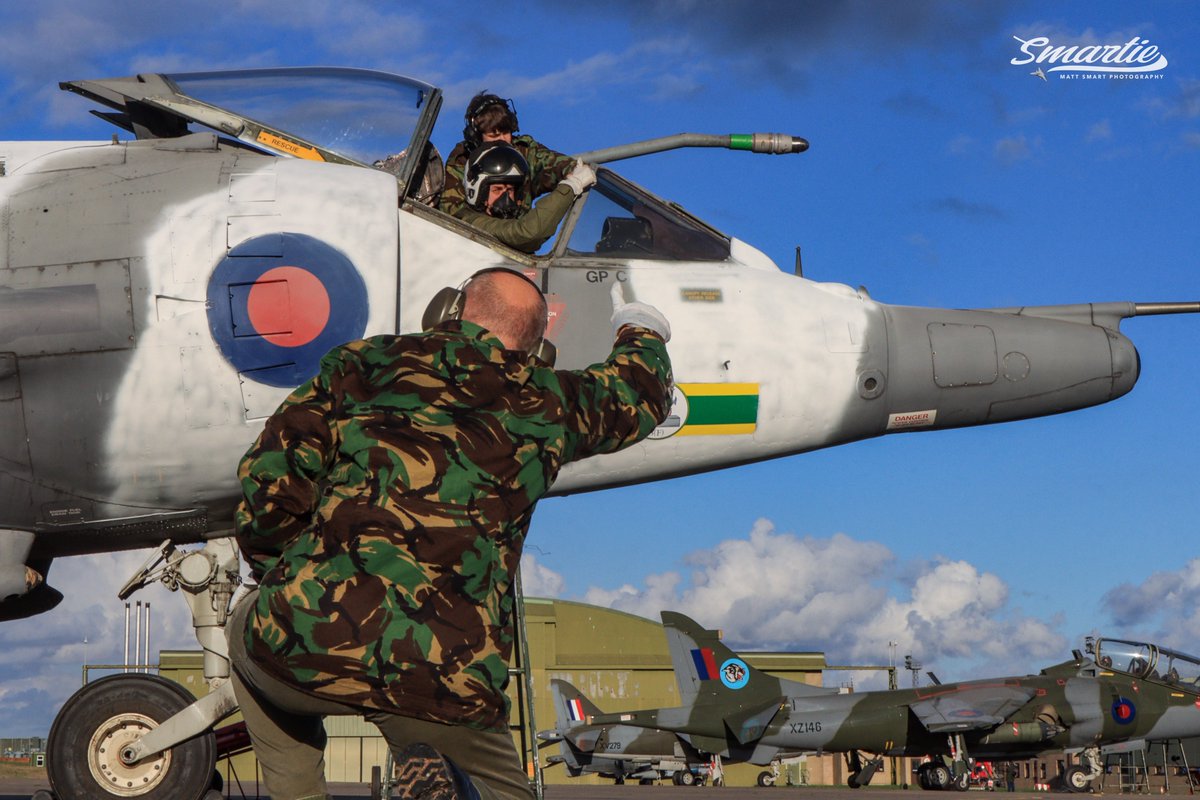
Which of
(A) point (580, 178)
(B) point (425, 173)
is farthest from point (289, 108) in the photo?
(A) point (580, 178)

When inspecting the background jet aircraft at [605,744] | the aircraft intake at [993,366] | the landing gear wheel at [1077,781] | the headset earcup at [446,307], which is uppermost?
the aircraft intake at [993,366]

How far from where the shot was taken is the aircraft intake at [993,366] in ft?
26.7

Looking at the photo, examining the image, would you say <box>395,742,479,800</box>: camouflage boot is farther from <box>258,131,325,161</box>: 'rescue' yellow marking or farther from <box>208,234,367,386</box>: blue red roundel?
<box>258,131,325,161</box>: 'rescue' yellow marking

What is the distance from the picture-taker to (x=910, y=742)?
113 feet

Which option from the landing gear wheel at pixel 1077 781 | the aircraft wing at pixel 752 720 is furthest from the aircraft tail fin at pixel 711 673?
the landing gear wheel at pixel 1077 781

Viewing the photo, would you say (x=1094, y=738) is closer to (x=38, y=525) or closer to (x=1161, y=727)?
(x=1161, y=727)

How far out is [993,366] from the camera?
820cm

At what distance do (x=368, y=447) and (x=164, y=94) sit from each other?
5.21 metres

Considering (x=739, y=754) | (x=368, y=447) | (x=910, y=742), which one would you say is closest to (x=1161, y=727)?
(x=910, y=742)

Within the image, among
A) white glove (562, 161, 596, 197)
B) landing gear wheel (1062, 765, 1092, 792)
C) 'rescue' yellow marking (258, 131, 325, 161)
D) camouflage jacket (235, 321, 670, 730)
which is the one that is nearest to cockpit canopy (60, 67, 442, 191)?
'rescue' yellow marking (258, 131, 325, 161)

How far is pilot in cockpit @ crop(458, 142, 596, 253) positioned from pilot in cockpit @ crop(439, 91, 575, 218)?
25 cm

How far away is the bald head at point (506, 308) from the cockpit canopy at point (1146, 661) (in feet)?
114

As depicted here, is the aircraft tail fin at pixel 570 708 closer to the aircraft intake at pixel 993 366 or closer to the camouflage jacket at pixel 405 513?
the aircraft intake at pixel 993 366

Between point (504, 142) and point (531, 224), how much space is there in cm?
102
